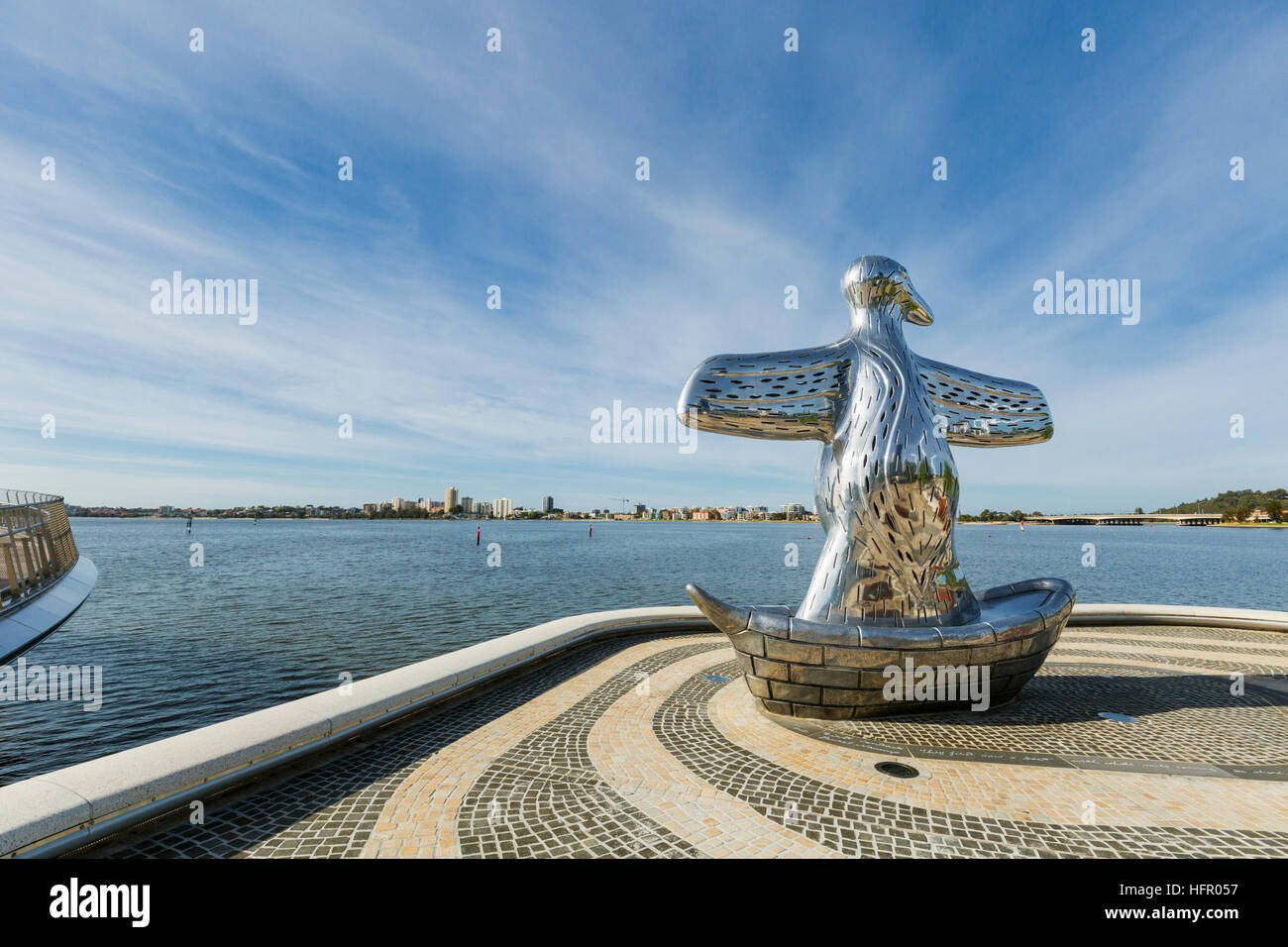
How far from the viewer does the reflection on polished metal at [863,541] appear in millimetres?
7461

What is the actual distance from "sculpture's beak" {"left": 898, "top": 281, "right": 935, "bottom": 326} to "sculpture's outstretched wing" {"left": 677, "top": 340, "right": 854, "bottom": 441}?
134cm

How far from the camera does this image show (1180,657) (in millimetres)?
12484

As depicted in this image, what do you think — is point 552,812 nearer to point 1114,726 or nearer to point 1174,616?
point 1114,726

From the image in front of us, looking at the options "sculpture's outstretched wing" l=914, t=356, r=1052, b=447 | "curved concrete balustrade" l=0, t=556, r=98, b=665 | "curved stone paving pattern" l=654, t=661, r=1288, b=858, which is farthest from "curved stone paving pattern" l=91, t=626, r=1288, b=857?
"curved concrete balustrade" l=0, t=556, r=98, b=665

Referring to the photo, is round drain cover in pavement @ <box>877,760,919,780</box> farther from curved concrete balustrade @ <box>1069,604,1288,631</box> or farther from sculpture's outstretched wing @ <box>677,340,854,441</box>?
curved concrete balustrade @ <box>1069,604,1288,631</box>

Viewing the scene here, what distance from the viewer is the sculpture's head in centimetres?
877

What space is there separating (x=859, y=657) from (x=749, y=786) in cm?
231

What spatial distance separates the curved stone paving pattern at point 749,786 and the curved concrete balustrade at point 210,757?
0.22 meters

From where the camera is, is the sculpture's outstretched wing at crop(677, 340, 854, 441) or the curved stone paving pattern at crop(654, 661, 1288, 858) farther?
the sculpture's outstretched wing at crop(677, 340, 854, 441)

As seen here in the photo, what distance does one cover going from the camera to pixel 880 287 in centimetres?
877

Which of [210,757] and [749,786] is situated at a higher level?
[210,757]

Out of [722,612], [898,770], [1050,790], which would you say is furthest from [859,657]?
[1050,790]
